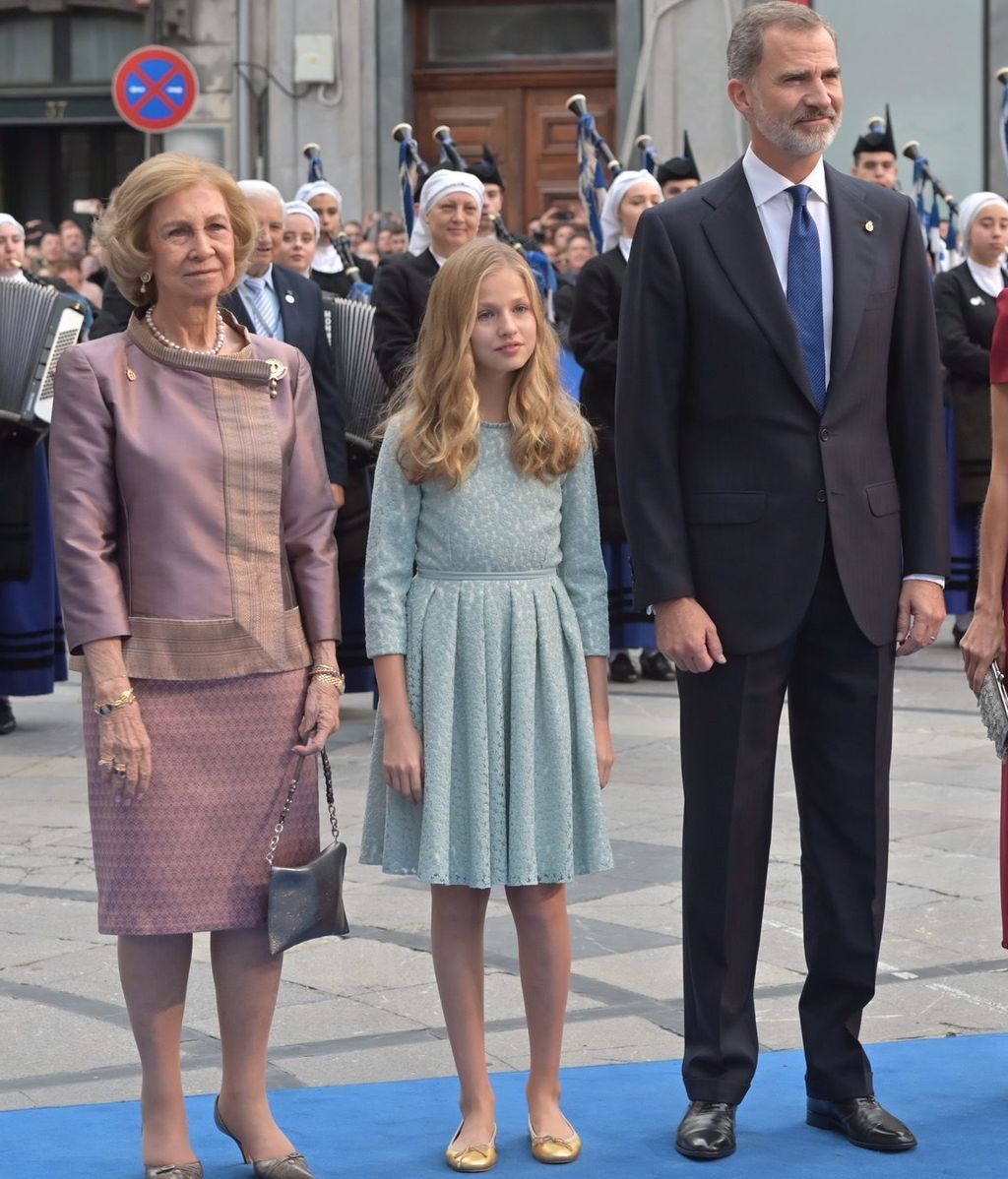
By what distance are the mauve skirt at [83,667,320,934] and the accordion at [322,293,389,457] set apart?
172 inches

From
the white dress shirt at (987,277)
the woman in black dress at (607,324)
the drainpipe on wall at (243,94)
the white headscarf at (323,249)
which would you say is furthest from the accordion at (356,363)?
the drainpipe on wall at (243,94)

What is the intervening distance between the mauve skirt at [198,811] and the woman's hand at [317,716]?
3 cm

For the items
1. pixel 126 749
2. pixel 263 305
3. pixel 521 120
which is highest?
pixel 521 120

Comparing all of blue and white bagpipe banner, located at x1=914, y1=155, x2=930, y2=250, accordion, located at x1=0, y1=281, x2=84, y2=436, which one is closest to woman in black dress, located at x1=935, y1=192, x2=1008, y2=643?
blue and white bagpipe banner, located at x1=914, y1=155, x2=930, y2=250

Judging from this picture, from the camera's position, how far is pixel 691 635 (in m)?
4.14

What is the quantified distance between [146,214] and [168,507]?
52 cm

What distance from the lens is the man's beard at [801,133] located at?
408 centimetres

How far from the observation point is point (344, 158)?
64.0ft

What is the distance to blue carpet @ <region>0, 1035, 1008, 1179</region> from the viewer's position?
4098 millimetres

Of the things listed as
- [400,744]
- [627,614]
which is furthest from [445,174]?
[400,744]

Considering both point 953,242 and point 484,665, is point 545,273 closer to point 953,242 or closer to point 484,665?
point 953,242

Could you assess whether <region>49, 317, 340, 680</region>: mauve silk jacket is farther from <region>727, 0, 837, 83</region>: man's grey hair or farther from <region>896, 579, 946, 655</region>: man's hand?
<region>896, 579, 946, 655</region>: man's hand

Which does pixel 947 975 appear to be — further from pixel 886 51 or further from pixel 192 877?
pixel 886 51

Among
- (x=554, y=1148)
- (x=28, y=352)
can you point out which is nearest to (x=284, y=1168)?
(x=554, y=1148)
